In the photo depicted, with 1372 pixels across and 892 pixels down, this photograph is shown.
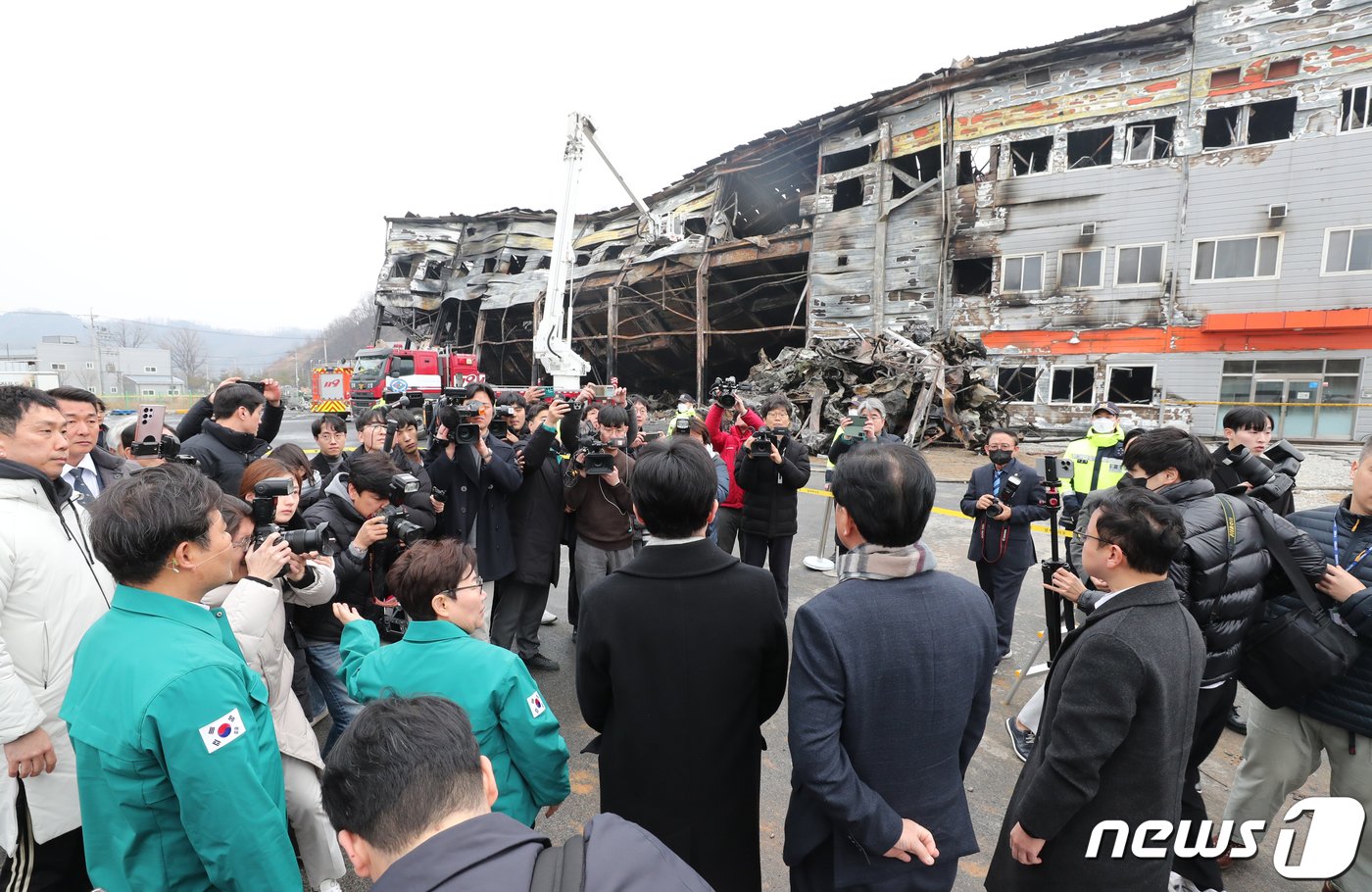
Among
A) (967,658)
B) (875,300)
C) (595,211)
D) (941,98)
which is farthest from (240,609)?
(595,211)

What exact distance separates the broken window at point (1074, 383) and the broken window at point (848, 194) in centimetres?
791

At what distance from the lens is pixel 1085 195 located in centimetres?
1614

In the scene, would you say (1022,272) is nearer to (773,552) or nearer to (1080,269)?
(1080,269)

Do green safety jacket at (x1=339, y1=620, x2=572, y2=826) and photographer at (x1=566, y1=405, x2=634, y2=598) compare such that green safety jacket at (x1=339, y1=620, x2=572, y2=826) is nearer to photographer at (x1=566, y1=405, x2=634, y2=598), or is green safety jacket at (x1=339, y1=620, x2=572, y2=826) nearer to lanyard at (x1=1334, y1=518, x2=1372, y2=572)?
photographer at (x1=566, y1=405, x2=634, y2=598)

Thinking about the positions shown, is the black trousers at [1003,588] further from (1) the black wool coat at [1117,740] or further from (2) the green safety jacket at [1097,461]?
(1) the black wool coat at [1117,740]

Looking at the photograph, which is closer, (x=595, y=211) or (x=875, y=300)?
(x=875, y=300)

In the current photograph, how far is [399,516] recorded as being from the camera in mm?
2773

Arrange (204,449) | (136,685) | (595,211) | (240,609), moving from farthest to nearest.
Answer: (595,211), (204,449), (240,609), (136,685)

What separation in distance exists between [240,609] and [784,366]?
14320 mm

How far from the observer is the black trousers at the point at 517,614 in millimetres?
4125

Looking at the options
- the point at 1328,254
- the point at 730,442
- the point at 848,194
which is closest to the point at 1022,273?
the point at 848,194

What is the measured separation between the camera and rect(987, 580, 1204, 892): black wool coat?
1.70m

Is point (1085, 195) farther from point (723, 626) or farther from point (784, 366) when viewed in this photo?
point (723, 626)

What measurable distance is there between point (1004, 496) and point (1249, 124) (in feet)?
58.1
